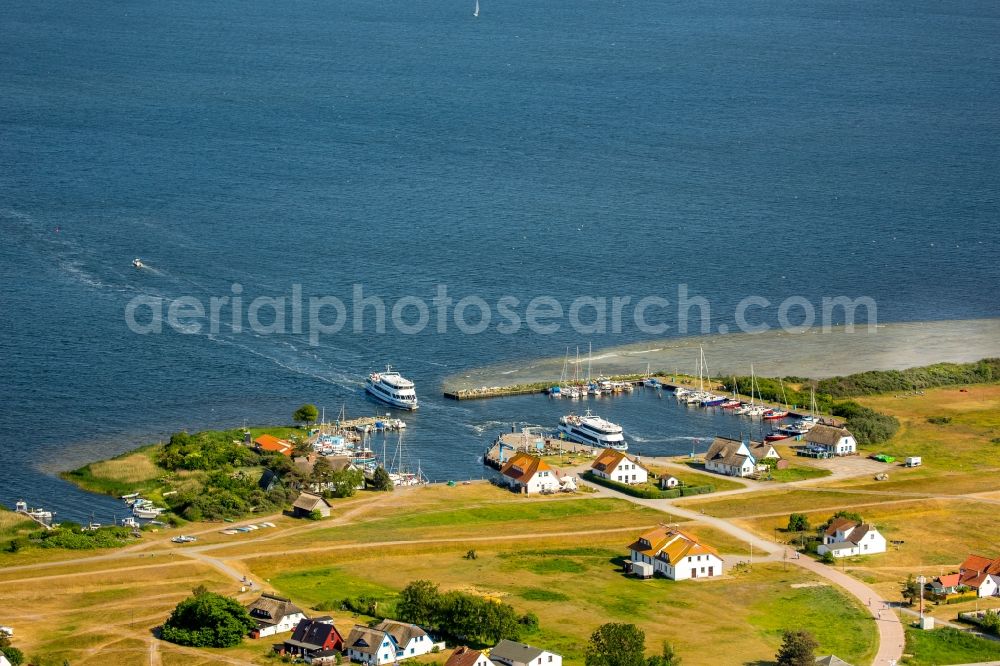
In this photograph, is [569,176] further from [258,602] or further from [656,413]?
[258,602]

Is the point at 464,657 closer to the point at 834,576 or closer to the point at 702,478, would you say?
the point at 834,576

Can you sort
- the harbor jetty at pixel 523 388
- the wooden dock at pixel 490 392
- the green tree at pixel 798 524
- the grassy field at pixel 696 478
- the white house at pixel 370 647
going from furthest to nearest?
the harbor jetty at pixel 523 388 < the wooden dock at pixel 490 392 < the grassy field at pixel 696 478 < the green tree at pixel 798 524 < the white house at pixel 370 647

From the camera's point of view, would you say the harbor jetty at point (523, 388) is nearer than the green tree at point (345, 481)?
No

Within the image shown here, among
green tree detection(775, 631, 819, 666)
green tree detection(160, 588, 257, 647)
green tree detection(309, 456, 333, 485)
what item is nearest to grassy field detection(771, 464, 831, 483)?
green tree detection(309, 456, 333, 485)

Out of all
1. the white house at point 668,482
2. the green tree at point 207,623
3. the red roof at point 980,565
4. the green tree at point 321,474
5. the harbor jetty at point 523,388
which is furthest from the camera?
the harbor jetty at point 523,388

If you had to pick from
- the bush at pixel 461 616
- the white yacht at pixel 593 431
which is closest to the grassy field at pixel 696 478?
the white yacht at pixel 593 431

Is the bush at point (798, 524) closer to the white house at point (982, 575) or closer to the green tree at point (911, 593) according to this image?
the white house at point (982, 575)

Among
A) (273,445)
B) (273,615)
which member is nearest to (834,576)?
(273,615)
